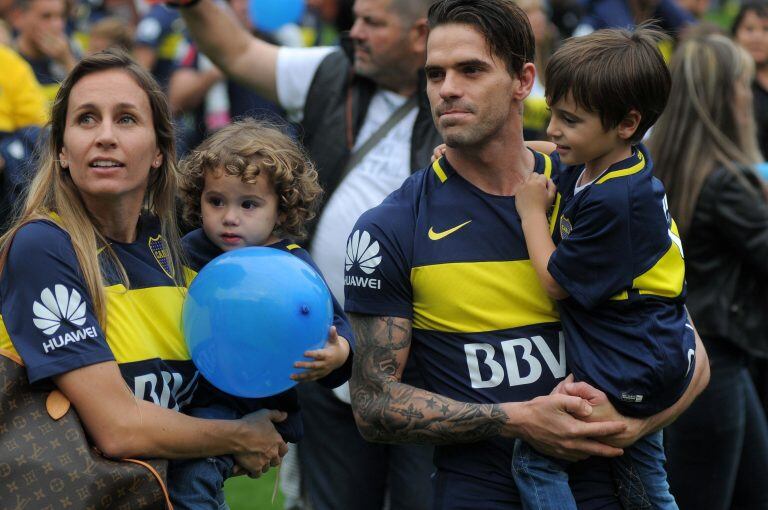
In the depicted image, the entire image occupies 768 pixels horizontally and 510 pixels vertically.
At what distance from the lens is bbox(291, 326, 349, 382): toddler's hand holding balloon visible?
10.0 feet

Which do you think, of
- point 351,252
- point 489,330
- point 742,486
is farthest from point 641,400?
point 742,486

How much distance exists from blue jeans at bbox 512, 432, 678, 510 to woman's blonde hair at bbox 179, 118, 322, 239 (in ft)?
3.34

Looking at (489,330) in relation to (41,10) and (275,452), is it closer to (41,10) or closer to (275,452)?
(275,452)

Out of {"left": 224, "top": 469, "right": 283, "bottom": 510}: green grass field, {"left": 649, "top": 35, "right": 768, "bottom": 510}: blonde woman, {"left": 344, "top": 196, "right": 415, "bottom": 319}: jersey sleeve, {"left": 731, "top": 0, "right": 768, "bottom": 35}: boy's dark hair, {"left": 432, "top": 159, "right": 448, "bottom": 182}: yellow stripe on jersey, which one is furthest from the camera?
{"left": 731, "top": 0, "right": 768, "bottom": 35}: boy's dark hair

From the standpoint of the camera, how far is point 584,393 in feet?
10.5

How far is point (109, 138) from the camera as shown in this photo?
123 inches

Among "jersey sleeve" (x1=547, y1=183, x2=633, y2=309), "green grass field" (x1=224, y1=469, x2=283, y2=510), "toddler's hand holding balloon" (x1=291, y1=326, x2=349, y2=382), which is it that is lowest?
"green grass field" (x1=224, y1=469, x2=283, y2=510)

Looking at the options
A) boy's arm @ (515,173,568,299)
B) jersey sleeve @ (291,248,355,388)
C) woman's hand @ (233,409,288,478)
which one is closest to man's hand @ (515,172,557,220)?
boy's arm @ (515,173,568,299)

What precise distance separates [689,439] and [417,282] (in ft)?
7.05

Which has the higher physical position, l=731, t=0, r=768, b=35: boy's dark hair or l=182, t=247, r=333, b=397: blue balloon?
l=182, t=247, r=333, b=397: blue balloon

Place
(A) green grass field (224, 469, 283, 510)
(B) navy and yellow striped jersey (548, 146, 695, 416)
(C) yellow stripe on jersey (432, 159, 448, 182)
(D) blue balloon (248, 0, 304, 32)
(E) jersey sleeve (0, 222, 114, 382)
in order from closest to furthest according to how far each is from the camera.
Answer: (E) jersey sleeve (0, 222, 114, 382)
(B) navy and yellow striped jersey (548, 146, 695, 416)
(C) yellow stripe on jersey (432, 159, 448, 182)
(A) green grass field (224, 469, 283, 510)
(D) blue balloon (248, 0, 304, 32)

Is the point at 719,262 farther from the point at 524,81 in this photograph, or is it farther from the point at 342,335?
the point at 342,335

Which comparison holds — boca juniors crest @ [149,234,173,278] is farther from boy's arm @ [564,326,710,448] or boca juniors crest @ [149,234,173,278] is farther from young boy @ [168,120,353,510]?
boy's arm @ [564,326,710,448]

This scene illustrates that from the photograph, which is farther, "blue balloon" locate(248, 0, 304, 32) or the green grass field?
"blue balloon" locate(248, 0, 304, 32)
